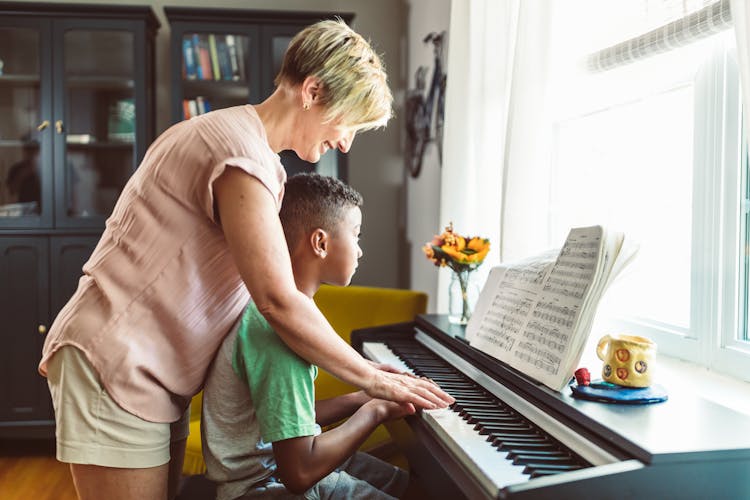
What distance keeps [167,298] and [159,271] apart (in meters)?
0.05

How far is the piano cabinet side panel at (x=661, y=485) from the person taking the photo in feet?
2.72

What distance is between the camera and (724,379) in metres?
1.46

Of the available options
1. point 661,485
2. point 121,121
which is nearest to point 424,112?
point 121,121

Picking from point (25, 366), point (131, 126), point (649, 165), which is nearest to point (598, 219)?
point (649, 165)

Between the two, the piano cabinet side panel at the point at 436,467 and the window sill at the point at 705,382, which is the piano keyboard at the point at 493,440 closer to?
the piano cabinet side panel at the point at 436,467

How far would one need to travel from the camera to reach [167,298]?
3.94 ft

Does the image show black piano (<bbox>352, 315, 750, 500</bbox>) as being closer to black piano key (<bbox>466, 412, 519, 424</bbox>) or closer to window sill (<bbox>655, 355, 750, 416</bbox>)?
black piano key (<bbox>466, 412, 519, 424</bbox>)

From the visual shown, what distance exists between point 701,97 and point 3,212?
3087mm

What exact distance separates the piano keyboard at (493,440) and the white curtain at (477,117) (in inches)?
31.3

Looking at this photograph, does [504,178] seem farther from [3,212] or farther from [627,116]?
[3,212]

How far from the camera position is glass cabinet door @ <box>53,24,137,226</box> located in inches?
131

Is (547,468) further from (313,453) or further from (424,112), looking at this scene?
(424,112)

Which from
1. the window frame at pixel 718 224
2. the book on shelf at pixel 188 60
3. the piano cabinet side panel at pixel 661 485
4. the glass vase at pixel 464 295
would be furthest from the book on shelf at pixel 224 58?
the piano cabinet side panel at pixel 661 485

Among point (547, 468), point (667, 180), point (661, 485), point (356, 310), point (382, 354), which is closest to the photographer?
point (661, 485)
